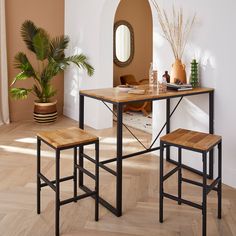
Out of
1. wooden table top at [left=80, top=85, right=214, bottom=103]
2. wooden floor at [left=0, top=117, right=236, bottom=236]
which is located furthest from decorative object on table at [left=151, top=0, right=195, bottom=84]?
wooden floor at [left=0, top=117, right=236, bottom=236]

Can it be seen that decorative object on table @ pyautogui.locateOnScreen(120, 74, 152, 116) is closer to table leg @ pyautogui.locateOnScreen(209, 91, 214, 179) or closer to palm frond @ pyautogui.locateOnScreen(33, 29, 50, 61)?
palm frond @ pyautogui.locateOnScreen(33, 29, 50, 61)

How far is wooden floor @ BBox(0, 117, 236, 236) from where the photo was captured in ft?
8.56

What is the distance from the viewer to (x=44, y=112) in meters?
5.97

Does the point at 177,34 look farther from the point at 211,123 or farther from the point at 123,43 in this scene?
the point at 123,43

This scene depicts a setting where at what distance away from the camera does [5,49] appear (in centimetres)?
592

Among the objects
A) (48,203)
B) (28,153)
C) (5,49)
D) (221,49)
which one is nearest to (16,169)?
(28,153)

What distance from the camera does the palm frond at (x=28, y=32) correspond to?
587 centimetres

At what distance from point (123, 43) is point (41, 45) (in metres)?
2.49

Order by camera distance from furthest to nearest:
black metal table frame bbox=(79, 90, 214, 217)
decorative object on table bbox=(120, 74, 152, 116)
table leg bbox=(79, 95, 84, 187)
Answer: decorative object on table bbox=(120, 74, 152, 116), table leg bbox=(79, 95, 84, 187), black metal table frame bbox=(79, 90, 214, 217)

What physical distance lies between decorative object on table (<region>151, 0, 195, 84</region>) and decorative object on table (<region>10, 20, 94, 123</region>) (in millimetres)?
2013

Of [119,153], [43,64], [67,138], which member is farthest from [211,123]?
[43,64]

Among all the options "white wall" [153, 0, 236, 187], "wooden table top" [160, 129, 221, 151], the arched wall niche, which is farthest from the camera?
the arched wall niche

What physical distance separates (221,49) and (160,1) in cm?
105

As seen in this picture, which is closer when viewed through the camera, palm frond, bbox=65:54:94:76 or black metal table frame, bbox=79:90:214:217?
black metal table frame, bbox=79:90:214:217
